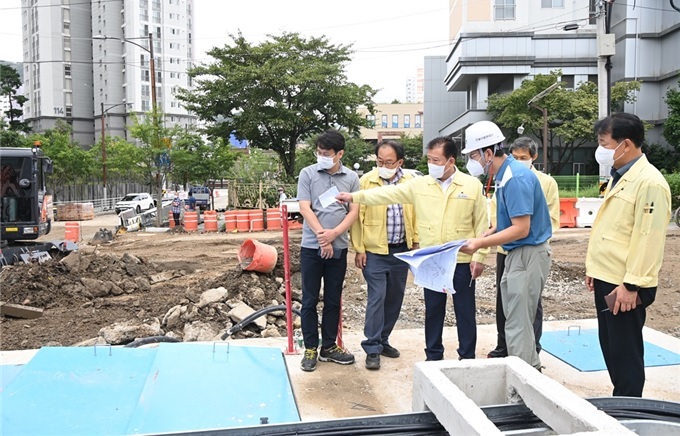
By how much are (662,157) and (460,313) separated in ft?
118

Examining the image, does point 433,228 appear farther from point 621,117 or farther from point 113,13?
point 113,13

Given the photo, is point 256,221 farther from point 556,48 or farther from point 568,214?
point 556,48

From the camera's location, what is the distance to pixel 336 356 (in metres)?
4.73

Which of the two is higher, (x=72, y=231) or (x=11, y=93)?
(x=11, y=93)

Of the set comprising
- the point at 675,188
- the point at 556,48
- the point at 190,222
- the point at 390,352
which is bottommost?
the point at 390,352

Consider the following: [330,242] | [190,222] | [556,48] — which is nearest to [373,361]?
[330,242]

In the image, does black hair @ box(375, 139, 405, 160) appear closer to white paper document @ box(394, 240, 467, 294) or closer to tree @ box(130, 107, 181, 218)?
white paper document @ box(394, 240, 467, 294)

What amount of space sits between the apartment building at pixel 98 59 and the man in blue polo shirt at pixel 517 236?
75208 millimetres

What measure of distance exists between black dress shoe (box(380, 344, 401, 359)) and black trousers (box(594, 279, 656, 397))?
194 cm

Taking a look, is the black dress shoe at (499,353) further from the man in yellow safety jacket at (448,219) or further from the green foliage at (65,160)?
the green foliage at (65,160)

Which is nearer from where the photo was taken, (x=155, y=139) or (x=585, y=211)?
(x=585, y=211)

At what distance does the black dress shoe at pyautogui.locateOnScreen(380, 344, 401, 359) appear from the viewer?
4945 mm

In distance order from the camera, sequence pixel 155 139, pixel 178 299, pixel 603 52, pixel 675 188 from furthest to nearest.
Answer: pixel 155 139
pixel 675 188
pixel 603 52
pixel 178 299

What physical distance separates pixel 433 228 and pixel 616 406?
233 cm
